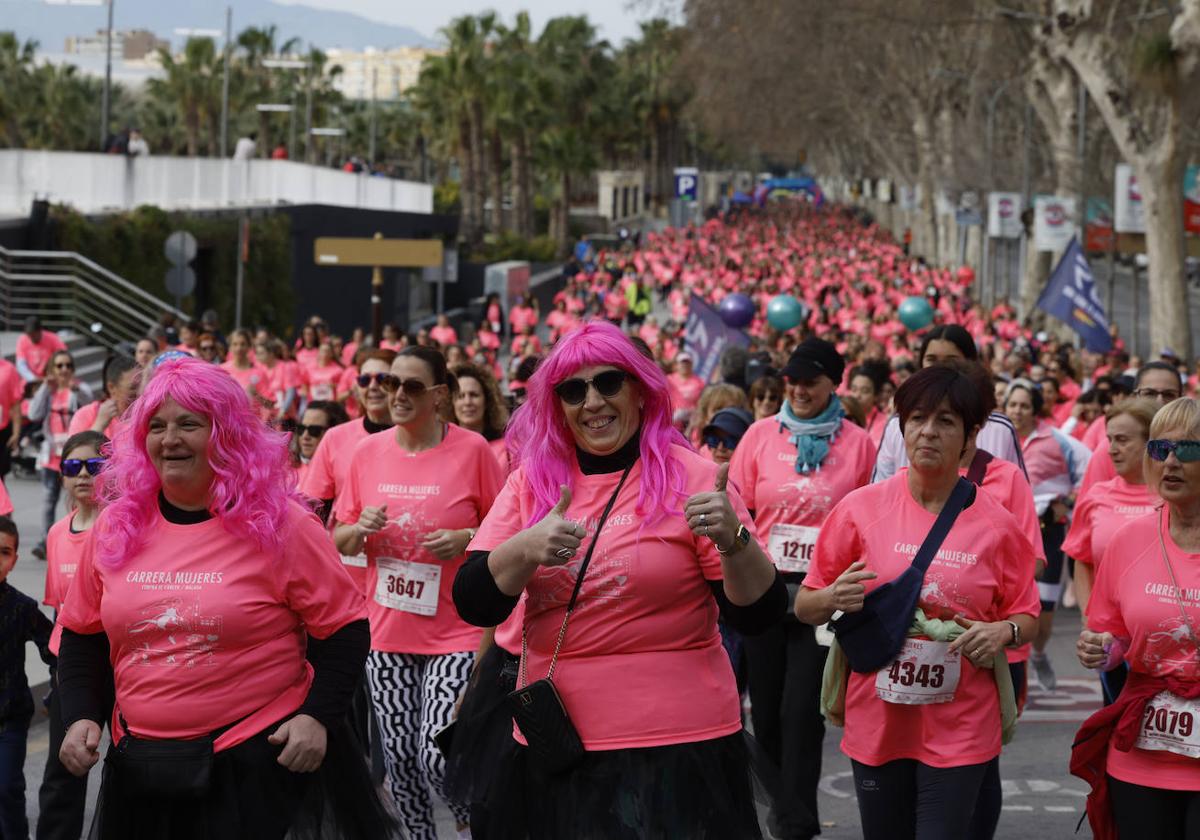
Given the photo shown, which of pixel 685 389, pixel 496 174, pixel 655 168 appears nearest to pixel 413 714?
pixel 685 389

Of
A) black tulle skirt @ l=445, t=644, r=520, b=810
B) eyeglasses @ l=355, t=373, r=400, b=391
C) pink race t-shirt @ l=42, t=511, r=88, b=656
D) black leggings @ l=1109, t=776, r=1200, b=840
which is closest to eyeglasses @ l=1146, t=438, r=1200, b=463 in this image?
black leggings @ l=1109, t=776, r=1200, b=840

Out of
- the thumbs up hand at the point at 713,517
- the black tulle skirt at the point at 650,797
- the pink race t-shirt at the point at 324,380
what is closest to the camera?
the thumbs up hand at the point at 713,517

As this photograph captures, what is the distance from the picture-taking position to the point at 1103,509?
7.20 metres

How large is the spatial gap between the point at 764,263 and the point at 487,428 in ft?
129

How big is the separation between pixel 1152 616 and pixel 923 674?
0.61m

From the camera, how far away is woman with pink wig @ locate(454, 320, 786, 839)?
13.9 feet

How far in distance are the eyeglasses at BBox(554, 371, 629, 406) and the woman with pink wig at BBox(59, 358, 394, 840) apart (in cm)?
69

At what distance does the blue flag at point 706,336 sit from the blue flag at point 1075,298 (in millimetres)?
4087

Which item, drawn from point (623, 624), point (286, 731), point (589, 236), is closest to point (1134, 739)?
point (623, 624)

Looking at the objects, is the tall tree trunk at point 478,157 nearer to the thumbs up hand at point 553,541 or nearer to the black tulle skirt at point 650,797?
the black tulle skirt at point 650,797

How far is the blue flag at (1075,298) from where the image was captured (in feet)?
70.7

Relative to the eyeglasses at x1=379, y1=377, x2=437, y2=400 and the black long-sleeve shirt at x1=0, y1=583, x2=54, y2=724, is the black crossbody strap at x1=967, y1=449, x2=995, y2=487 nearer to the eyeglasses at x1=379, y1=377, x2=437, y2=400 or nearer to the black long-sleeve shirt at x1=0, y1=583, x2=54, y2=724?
the eyeglasses at x1=379, y1=377, x2=437, y2=400

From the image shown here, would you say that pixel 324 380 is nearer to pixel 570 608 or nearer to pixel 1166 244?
pixel 1166 244

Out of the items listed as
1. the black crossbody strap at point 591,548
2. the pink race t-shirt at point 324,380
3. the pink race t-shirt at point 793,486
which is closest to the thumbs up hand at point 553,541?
the black crossbody strap at point 591,548
